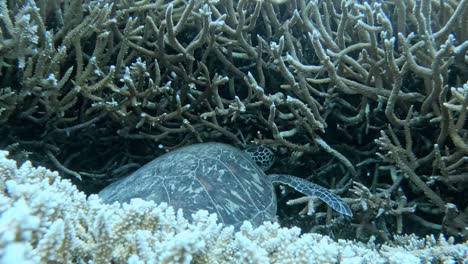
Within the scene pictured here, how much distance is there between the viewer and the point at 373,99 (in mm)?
2891

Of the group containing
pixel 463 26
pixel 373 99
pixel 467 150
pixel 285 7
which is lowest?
pixel 467 150

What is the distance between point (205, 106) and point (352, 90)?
4.56 feet

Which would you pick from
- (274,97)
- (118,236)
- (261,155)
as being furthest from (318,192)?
(118,236)

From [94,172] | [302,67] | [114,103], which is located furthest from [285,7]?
[94,172]

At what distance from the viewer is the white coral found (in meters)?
1.04

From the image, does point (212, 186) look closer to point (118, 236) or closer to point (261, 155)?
point (261, 155)

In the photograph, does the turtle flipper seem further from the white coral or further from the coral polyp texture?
the white coral

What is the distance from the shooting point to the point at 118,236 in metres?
1.34

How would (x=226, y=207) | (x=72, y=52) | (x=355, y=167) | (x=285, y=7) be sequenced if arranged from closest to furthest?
(x=226, y=207) < (x=72, y=52) < (x=355, y=167) < (x=285, y=7)

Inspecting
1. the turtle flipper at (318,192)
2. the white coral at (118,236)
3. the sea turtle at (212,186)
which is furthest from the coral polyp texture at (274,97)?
the white coral at (118,236)

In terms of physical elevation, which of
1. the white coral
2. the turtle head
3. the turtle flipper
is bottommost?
the turtle flipper

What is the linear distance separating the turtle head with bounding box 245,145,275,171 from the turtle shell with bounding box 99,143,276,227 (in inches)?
13.2

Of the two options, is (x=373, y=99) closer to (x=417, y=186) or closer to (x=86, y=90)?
(x=417, y=186)

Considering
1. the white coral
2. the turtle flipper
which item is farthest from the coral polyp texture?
the white coral
